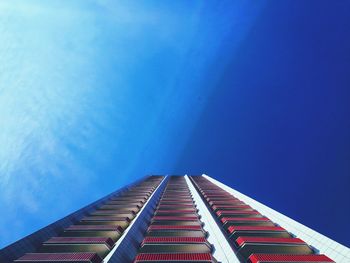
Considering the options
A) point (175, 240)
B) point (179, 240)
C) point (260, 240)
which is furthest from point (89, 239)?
point (260, 240)

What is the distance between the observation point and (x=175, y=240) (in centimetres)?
2195

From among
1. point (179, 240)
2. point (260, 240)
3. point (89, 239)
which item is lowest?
point (260, 240)

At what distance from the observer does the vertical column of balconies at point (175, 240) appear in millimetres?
18578

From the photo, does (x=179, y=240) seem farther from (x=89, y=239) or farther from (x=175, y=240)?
(x=89, y=239)

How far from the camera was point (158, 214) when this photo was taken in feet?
108

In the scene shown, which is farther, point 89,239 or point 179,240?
point 89,239

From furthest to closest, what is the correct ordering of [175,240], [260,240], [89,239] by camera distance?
1. [89,239]
2. [175,240]
3. [260,240]

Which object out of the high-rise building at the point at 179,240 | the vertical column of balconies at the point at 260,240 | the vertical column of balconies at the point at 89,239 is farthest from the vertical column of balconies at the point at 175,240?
the vertical column of balconies at the point at 89,239

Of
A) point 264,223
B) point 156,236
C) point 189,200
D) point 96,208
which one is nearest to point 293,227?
point 264,223

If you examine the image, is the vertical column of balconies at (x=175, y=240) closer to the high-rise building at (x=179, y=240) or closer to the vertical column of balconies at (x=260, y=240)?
the high-rise building at (x=179, y=240)

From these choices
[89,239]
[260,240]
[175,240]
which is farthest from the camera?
[89,239]

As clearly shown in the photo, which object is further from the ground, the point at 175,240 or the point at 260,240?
the point at 175,240

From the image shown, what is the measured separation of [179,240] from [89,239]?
295 inches

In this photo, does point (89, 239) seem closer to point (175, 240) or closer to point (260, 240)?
point (175, 240)
